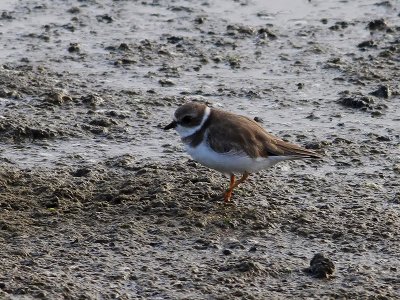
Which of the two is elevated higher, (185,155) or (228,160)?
(228,160)

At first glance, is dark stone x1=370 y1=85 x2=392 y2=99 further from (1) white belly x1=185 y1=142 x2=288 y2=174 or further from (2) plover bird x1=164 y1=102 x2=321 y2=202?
(1) white belly x1=185 y1=142 x2=288 y2=174

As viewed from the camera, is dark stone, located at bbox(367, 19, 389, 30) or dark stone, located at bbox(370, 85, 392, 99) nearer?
dark stone, located at bbox(370, 85, 392, 99)

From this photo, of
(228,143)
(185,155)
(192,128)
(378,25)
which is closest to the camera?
(228,143)

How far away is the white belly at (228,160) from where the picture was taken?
26.6ft

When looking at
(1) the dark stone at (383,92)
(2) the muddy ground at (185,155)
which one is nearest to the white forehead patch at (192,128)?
(2) the muddy ground at (185,155)

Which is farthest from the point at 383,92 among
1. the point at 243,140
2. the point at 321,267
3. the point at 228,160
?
the point at 321,267

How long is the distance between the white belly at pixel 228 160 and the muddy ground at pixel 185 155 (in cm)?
33

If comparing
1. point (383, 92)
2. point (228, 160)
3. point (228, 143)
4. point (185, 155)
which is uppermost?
point (228, 143)

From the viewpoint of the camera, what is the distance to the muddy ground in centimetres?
707

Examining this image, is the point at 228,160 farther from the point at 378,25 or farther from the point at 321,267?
the point at 378,25

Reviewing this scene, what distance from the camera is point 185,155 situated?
9.38 meters

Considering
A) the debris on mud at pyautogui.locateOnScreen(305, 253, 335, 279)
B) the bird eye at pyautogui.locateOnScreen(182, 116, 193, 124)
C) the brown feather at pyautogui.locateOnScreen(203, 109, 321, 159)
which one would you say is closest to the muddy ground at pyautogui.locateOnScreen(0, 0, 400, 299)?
the debris on mud at pyautogui.locateOnScreen(305, 253, 335, 279)

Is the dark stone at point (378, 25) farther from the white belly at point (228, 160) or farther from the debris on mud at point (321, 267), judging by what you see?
the debris on mud at point (321, 267)

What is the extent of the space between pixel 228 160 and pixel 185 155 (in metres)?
1.32
